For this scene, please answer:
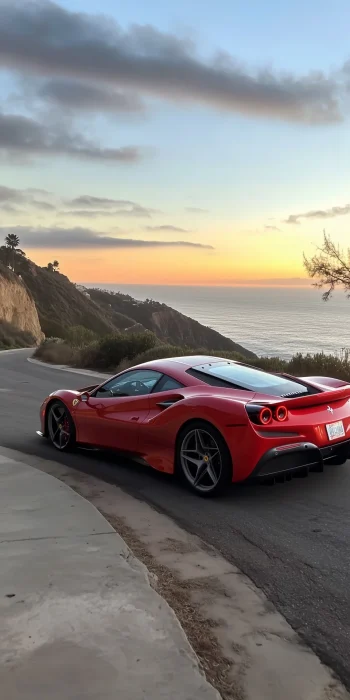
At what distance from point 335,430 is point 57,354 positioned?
64.8 feet

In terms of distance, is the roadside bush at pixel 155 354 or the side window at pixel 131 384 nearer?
the side window at pixel 131 384

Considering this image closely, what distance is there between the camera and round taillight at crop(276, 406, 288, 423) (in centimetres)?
581

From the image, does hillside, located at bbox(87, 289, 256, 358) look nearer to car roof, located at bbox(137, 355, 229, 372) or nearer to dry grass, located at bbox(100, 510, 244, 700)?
car roof, located at bbox(137, 355, 229, 372)

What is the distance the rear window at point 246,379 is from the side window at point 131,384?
0.49 m

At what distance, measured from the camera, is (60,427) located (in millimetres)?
8117

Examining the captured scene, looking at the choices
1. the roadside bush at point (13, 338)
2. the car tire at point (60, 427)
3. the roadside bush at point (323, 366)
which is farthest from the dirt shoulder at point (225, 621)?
the roadside bush at point (13, 338)

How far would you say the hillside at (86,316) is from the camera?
309 feet

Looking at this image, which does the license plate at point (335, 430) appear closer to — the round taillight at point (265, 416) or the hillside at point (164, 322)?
the round taillight at point (265, 416)

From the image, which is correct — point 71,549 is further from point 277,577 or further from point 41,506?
point 277,577

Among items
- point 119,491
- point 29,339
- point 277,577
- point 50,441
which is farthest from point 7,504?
point 29,339

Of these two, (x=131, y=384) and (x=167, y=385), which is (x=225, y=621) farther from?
(x=131, y=384)

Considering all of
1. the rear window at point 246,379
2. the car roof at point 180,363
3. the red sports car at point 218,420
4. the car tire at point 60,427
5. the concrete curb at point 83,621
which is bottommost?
the concrete curb at point 83,621

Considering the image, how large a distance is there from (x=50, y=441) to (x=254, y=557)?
4.61m

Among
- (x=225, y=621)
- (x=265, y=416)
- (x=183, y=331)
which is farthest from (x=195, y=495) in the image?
(x=183, y=331)
